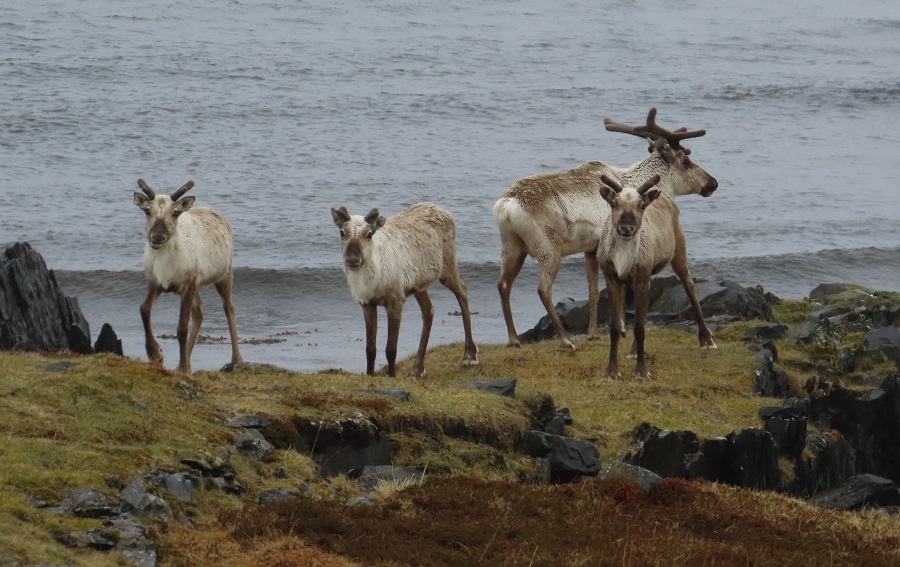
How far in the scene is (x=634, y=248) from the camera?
16.9m

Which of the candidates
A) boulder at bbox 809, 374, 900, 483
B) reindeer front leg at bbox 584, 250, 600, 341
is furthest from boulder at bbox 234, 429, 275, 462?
reindeer front leg at bbox 584, 250, 600, 341

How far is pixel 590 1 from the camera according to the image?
65188mm

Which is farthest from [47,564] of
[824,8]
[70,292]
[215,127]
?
[824,8]

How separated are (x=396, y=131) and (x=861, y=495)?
106 feet

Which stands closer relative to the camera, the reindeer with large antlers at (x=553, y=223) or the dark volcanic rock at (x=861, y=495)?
the dark volcanic rock at (x=861, y=495)

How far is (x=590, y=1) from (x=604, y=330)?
47.2 m

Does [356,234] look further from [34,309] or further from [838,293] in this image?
[838,293]

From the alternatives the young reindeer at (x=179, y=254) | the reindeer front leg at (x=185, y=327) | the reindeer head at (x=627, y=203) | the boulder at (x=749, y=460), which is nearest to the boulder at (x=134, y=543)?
the young reindeer at (x=179, y=254)

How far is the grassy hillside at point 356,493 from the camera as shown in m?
8.98

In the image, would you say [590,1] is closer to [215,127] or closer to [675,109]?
[675,109]

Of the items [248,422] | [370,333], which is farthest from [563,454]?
[370,333]

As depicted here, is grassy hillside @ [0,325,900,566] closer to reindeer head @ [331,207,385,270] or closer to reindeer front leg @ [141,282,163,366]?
reindeer front leg @ [141,282,163,366]

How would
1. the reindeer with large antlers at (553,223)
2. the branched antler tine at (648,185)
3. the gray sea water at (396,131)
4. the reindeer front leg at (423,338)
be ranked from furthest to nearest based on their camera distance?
the gray sea water at (396,131), the reindeer with large antlers at (553,223), the reindeer front leg at (423,338), the branched antler tine at (648,185)

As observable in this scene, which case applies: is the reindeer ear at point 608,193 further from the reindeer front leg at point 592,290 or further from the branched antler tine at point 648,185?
the reindeer front leg at point 592,290
